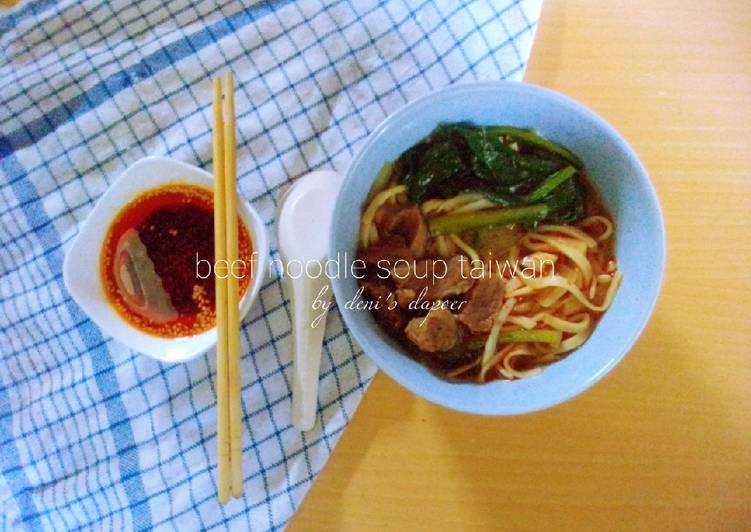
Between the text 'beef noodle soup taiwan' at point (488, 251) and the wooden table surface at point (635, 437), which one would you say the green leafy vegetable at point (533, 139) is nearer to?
the text 'beef noodle soup taiwan' at point (488, 251)

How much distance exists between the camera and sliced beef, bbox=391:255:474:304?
968mm

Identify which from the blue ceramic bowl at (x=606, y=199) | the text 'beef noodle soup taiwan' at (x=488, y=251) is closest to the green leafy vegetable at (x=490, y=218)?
the text 'beef noodle soup taiwan' at (x=488, y=251)

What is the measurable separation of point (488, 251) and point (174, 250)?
569 mm

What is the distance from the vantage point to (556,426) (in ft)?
3.54

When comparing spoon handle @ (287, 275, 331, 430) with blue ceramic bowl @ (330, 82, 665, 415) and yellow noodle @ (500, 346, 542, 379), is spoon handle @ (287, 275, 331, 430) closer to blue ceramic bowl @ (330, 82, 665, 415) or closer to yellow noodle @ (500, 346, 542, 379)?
blue ceramic bowl @ (330, 82, 665, 415)

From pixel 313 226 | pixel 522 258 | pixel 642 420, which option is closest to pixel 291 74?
pixel 313 226

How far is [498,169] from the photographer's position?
39.1 inches

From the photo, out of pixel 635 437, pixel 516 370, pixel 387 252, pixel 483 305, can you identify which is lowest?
pixel 635 437

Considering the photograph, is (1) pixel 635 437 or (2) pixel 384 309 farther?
(1) pixel 635 437

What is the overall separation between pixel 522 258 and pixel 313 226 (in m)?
0.36

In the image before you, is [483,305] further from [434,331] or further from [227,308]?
[227,308]

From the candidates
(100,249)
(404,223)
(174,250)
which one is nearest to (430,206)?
(404,223)

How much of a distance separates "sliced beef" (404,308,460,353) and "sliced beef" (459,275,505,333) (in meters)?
0.03

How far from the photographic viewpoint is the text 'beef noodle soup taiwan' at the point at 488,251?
97 centimetres
